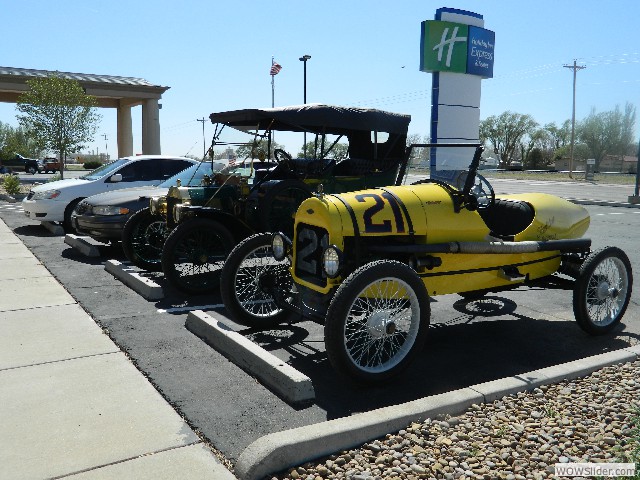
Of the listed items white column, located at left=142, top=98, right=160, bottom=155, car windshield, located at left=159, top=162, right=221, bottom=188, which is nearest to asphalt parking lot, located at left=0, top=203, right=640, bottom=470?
car windshield, located at left=159, top=162, right=221, bottom=188

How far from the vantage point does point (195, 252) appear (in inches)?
284

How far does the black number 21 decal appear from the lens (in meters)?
4.78

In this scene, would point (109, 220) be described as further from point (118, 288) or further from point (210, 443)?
point (210, 443)

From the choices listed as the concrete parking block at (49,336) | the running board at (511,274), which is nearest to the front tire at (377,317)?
the running board at (511,274)

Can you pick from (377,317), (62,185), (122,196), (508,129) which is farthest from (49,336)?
(508,129)

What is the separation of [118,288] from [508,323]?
475 cm

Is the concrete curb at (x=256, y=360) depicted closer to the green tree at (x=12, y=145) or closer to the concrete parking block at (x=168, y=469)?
the concrete parking block at (x=168, y=469)

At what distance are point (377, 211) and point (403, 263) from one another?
49 centimetres

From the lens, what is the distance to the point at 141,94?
115 feet

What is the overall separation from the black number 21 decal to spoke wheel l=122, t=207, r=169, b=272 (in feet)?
14.3

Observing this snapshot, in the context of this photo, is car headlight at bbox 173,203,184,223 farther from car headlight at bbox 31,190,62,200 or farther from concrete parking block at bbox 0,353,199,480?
car headlight at bbox 31,190,62,200

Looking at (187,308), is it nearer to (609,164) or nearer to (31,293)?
(31,293)

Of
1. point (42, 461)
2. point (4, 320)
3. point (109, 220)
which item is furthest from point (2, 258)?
point (42, 461)

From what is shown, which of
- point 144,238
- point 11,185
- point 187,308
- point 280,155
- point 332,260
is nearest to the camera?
point 332,260
